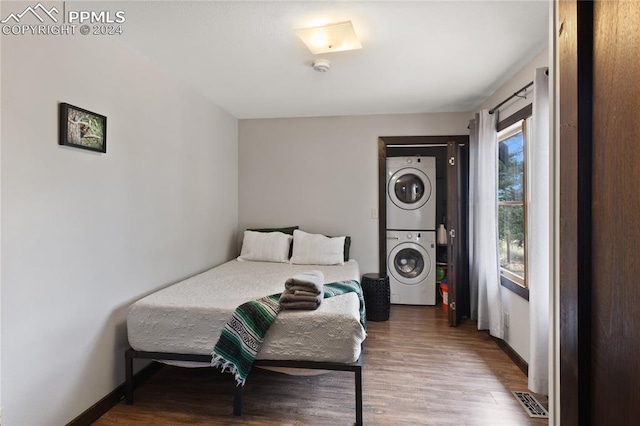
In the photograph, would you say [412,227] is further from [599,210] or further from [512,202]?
[599,210]

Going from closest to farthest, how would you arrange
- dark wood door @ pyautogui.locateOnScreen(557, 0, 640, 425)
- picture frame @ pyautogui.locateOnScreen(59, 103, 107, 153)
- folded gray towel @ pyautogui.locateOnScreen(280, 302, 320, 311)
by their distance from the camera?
dark wood door @ pyautogui.locateOnScreen(557, 0, 640, 425)
picture frame @ pyautogui.locateOnScreen(59, 103, 107, 153)
folded gray towel @ pyautogui.locateOnScreen(280, 302, 320, 311)

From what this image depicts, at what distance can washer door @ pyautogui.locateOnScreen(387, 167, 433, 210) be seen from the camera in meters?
4.32

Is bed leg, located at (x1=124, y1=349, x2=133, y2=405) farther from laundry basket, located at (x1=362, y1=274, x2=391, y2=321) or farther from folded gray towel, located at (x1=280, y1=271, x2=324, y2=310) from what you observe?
laundry basket, located at (x1=362, y1=274, x2=391, y2=321)

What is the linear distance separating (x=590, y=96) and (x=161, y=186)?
2.73m

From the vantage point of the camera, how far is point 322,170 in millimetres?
4148

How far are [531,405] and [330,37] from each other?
2667 millimetres

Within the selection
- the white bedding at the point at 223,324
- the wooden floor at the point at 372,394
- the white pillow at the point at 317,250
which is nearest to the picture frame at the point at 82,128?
the white bedding at the point at 223,324

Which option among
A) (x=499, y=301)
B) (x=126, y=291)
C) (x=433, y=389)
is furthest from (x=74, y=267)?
(x=499, y=301)

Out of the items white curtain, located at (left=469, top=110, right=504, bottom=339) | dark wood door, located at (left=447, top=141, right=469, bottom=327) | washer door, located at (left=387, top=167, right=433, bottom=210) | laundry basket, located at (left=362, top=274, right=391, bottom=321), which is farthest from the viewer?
washer door, located at (left=387, top=167, right=433, bottom=210)

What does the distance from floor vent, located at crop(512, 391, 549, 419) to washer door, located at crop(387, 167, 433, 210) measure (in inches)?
96.5

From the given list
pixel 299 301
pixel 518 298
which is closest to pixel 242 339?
pixel 299 301

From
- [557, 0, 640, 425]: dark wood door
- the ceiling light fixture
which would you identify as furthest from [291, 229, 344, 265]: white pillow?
[557, 0, 640, 425]: dark wood door

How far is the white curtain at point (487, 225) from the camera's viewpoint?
3039 mm

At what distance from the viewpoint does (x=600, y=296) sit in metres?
0.60
